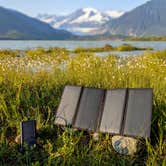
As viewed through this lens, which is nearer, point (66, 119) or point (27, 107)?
point (66, 119)

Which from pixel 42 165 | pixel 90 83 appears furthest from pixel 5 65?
pixel 42 165

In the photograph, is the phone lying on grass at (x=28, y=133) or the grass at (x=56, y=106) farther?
the phone lying on grass at (x=28, y=133)

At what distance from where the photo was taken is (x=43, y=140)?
395 cm

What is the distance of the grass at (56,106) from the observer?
11.3 ft

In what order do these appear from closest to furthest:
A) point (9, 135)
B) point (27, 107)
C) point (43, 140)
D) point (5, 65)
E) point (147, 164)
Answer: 1. point (147, 164)
2. point (43, 140)
3. point (9, 135)
4. point (27, 107)
5. point (5, 65)

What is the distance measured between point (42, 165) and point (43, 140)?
573mm

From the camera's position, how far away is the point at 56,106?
486 cm

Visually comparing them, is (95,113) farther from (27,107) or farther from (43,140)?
(27,107)

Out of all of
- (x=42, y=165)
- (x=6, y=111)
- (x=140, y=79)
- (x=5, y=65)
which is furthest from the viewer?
(x=5, y=65)

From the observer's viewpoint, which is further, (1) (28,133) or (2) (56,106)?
(2) (56,106)

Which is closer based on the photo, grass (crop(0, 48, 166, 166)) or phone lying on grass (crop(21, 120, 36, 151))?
grass (crop(0, 48, 166, 166))

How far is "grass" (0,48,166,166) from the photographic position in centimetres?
345

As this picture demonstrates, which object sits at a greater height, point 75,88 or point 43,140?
point 75,88

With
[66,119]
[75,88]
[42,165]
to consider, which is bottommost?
[42,165]
